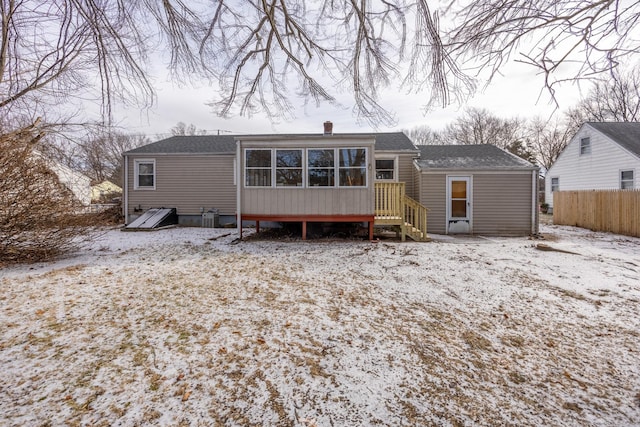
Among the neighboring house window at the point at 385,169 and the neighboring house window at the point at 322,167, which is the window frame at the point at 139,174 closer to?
the neighboring house window at the point at 322,167

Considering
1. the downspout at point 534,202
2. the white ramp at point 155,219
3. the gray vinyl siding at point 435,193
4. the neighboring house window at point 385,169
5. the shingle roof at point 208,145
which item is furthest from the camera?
the shingle roof at point 208,145

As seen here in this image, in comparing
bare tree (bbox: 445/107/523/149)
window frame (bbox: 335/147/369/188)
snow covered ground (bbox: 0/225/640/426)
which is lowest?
snow covered ground (bbox: 0/225/640/426)

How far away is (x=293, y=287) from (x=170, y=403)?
2.53 metres

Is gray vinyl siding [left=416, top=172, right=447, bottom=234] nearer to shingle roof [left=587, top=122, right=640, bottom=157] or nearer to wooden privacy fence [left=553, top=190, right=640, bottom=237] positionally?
wooden privacy fence [left=553, top=190, right=640, bottom=237]

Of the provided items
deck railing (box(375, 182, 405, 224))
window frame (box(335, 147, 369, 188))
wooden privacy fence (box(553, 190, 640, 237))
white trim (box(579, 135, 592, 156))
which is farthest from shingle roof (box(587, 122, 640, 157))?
window frame (box(335, 147, 369, 188))

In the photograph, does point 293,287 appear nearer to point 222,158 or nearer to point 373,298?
point 373,298

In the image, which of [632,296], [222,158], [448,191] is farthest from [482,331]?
[222,158]

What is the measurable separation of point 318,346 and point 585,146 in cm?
2082

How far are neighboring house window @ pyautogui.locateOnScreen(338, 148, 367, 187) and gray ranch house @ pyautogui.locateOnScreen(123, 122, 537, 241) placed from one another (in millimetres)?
30

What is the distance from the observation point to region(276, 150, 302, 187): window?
27.2 feet

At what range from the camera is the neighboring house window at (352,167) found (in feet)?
26.8

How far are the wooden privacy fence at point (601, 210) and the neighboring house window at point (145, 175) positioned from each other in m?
18.9

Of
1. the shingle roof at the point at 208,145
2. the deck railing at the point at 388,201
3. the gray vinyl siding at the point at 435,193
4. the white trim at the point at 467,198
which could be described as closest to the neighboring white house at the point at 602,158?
the white trim at the point at 467,198

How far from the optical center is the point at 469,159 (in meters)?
10.8
